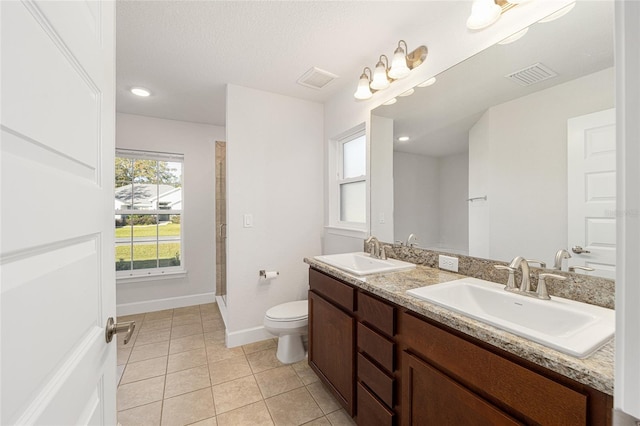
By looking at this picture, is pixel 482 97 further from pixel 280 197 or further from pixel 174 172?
pixel 174 172

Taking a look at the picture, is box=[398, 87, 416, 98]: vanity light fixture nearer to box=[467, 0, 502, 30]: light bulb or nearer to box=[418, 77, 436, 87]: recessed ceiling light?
box=[418, 77, 436, 87]: recessed ceiling light

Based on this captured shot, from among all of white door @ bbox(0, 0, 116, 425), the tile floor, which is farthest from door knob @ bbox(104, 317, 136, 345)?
the tile floor

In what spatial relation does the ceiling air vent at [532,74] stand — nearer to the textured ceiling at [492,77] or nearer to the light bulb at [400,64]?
the textured ceiling at [492,77]

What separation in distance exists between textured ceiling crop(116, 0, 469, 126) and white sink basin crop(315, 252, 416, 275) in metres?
1.42

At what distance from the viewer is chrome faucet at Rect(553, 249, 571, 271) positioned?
1.10 metres

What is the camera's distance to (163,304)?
330 centimetres

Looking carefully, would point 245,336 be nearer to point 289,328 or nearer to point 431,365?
point 289,328

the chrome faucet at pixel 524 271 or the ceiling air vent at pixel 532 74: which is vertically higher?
the ceiling air vent at pixel 532 74

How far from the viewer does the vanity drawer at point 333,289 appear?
149 centimetres

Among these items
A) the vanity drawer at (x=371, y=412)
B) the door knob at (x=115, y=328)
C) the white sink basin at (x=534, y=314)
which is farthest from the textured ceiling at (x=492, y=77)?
the door knob at (x=115, y=328)

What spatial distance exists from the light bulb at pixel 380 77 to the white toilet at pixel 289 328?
1835 millimetres

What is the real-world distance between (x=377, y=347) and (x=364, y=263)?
30.7 inches

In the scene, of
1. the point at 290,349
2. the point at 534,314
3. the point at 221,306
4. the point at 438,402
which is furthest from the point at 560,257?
the point at 221,306

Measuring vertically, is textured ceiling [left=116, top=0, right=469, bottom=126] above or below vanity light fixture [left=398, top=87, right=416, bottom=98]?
above
